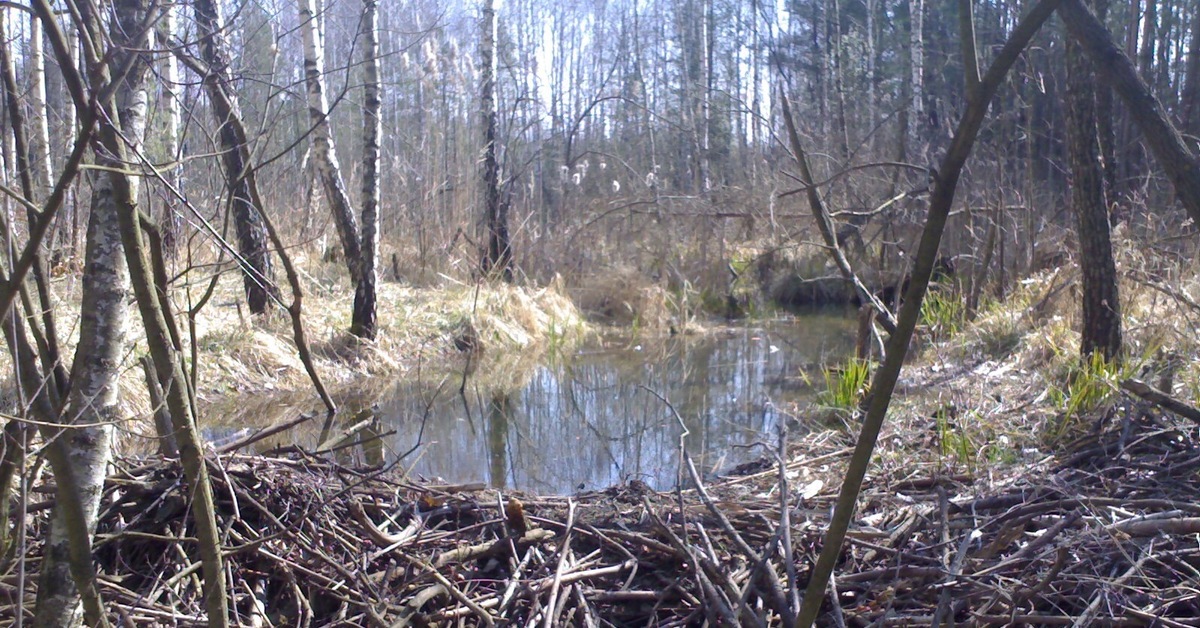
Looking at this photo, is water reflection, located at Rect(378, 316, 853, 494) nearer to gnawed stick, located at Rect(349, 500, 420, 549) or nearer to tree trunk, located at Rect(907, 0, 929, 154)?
gnawed stick, located at Rect(349, 500, 420, 549)

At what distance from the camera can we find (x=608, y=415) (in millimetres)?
7184

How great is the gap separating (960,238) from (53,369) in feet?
36.9

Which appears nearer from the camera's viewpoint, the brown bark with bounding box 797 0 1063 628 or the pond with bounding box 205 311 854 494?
the brown bark with bounding box 797 0 1063 628

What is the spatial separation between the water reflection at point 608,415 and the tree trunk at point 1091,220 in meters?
1.95

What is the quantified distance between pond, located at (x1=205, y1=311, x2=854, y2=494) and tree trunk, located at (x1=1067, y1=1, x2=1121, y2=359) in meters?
1.93

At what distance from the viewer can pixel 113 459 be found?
2965mm

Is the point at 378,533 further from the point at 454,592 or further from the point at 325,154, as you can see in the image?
the point at 325,154

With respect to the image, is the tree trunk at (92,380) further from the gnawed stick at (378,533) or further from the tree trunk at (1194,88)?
the tree trunk at (1194,88)

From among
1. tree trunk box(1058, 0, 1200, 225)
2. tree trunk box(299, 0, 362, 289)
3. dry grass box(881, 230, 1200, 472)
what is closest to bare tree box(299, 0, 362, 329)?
Answer: tree trunk box(299, 0, 362, 289)

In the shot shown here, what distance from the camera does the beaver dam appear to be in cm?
261

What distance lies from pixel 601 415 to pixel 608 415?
0.05 m

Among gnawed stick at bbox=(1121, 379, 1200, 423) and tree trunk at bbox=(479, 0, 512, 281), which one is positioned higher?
tree trunk at bbox=(479, 0, 512, 281)

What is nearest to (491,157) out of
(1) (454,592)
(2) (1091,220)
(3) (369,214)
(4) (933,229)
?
(3) (369,214)

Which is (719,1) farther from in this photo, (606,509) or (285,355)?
(606,509)
